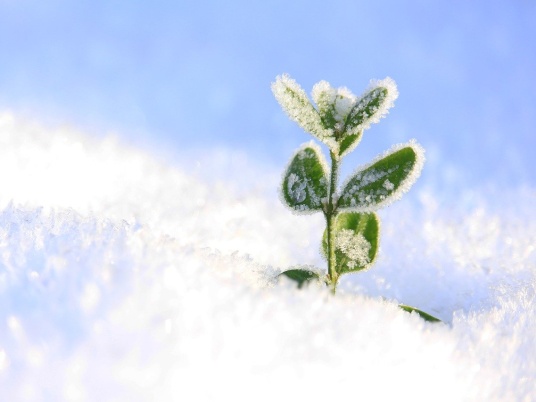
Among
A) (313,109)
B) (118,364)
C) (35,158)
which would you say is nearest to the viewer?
(118,364)

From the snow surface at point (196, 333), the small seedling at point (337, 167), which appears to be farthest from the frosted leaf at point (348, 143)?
the snow surface at point (196, 333)

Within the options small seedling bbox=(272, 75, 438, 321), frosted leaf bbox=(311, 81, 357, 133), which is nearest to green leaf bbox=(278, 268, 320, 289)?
small seedling bbox=(272, 75, 438, 321)

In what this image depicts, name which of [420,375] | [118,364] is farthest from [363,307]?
[118,364]

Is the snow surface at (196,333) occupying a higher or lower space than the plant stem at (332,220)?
lower

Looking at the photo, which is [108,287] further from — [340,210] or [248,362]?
[340,210]

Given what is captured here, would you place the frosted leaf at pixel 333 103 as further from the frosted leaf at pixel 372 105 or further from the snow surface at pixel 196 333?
the snow surface at pixel 196 333

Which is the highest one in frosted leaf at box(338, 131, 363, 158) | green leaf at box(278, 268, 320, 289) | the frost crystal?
frosted leaf at box(338, 131, 363, 158)

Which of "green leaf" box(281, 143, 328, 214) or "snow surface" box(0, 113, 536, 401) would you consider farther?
"green leaf" box(281, 143, 328, 214)

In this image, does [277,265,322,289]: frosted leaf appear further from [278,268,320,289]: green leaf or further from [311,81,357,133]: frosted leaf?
[311,81,357,133]: frosted leaf
